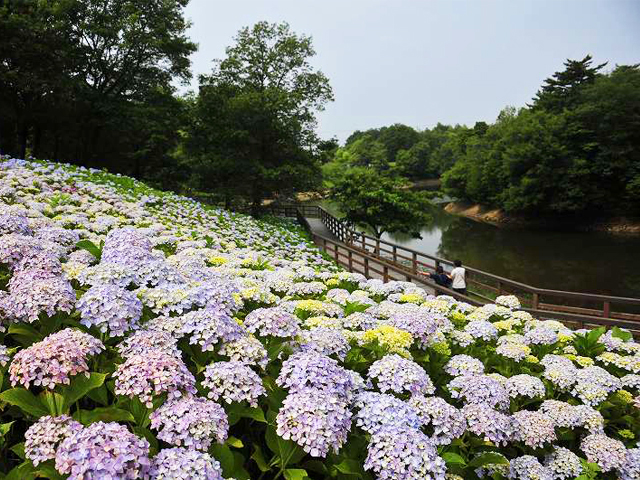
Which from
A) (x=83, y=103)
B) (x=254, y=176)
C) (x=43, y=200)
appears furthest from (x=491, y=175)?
(x=43, y=200)

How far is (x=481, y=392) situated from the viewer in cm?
251

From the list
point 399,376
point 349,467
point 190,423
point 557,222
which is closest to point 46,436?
point 190,423

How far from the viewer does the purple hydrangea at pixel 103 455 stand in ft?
4.67

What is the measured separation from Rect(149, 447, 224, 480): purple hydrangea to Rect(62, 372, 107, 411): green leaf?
1.51 feet

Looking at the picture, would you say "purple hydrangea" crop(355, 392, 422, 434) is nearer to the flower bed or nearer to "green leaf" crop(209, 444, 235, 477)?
the flower bed

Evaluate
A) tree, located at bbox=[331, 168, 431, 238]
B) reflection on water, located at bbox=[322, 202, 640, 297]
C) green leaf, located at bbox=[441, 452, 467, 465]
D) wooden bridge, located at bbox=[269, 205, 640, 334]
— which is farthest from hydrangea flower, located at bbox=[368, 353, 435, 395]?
reflection on water, located at bbox=[322, 202, 640, 297]

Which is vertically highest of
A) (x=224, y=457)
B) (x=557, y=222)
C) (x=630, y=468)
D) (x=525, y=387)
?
(x=224, y=457)

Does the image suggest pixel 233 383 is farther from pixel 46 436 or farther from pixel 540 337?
pixel 540 337

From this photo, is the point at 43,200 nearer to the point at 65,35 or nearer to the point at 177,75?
the point at 65,35

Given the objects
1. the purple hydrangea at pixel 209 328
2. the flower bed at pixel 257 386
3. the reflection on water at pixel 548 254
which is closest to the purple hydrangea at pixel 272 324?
the flower bed at pixel 257 386

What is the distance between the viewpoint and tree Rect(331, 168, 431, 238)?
82.6 feet

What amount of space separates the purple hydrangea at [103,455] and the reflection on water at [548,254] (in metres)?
24.6

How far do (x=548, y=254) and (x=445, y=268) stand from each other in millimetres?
11727

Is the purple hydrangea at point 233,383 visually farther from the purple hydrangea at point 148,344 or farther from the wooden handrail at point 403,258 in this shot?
the wooden handrail at point 403,258
